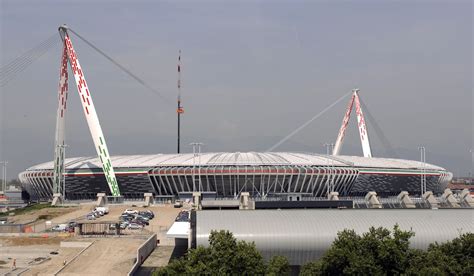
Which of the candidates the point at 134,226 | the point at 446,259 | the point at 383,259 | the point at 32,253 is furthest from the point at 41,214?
the point at 446,259

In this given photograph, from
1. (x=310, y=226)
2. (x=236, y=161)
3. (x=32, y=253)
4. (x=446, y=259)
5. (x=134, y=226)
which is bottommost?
(x=32, y=253)

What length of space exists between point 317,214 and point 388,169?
76441mm

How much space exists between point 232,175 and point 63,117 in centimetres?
2811

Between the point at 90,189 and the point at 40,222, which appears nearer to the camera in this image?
the point at 40,222

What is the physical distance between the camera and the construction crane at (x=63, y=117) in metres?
93.5

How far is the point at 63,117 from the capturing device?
322 ft

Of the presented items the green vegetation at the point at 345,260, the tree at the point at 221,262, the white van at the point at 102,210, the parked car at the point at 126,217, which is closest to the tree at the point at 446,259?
the green vegetation at the point at 345,260

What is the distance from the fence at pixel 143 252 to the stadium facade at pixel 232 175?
44483mm

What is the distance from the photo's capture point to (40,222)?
7706 cm

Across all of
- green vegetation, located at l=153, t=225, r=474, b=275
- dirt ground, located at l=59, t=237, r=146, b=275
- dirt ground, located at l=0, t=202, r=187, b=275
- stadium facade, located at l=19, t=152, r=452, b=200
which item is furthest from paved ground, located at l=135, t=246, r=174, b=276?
stadium facade, located at l=19, t=152, r=452, b=200

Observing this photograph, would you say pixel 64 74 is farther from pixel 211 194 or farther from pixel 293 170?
pixel 293 170

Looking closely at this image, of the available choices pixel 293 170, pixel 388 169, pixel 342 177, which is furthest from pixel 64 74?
pixel 388 169

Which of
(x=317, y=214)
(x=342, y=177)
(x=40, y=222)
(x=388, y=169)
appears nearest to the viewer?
Answer: (x=317, y=214)

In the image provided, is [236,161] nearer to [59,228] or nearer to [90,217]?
[90,217]
